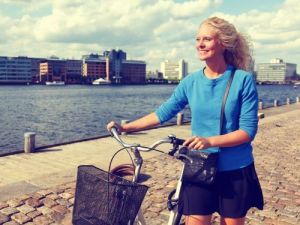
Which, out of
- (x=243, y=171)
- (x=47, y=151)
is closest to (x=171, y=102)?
(x=243, y=171)

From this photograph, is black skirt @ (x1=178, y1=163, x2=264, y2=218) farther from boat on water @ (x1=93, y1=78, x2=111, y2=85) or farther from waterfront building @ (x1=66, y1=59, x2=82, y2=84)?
waterfront building @ (x1=66, y1=59, x2=82, y2=84)

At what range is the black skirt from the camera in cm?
262

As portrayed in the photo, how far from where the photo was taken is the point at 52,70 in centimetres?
18462

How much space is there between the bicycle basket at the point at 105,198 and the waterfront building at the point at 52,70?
188149 mm

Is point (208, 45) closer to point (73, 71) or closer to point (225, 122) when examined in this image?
point (225, 122)

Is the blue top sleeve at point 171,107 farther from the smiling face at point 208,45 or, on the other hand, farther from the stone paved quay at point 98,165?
the stone paved quay at point 98,165

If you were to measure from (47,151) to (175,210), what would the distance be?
8.05 meters

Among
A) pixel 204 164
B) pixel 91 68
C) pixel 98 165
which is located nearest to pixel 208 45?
pixel 204 164

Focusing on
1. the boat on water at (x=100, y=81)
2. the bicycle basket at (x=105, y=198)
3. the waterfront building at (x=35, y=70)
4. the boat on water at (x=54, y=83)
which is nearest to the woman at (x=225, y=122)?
the bicycle basket at (x=105, y=198)

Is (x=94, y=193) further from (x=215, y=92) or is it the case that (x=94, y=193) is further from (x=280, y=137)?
(x=280, y=137)

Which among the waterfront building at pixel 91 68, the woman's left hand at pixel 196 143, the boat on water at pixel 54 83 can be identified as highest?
the waterfront building at pixel 91 68

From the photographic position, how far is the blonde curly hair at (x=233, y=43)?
102 inches

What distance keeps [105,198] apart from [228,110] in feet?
3.46

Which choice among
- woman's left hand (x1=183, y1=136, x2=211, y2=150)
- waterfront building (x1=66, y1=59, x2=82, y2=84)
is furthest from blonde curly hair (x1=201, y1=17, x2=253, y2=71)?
waterfront building (x1=66, y1=59, x2=82, y2=84)
